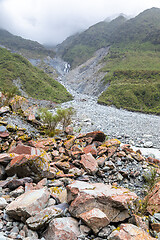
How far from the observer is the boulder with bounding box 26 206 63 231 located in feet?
11.9

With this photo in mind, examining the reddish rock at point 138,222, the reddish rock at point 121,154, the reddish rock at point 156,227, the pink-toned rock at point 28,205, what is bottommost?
the reddish rock at point 121,154

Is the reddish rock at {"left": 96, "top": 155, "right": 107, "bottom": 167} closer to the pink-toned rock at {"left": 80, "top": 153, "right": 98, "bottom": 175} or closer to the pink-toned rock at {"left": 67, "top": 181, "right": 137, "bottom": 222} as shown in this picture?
the pink-toned rock at {"left": 80, "top": 153, "right": 98, "bottom": 175}

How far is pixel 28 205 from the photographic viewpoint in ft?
12.9

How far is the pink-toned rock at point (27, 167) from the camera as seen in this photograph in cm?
589

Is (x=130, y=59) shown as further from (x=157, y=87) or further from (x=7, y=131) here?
(x=7, y=131)

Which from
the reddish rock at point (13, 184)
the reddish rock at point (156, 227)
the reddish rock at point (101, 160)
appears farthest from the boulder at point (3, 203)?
the reddish rock at point (101, 160)

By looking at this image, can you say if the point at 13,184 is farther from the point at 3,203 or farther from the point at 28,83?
the point at 28,83

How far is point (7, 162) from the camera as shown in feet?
20.8

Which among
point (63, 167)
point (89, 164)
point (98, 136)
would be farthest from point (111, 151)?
point (63, 167)

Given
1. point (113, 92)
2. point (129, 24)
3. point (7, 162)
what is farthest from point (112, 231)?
point (129, 24)

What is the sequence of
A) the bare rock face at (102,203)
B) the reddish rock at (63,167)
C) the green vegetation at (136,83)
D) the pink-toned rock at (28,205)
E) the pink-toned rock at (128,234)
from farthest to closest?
1. the green vegetation at (136,83)
2. the reddish rock at (63,167)
3. the bare rock face at (102,203)
4. the pink-toned rock at (28,205)
5. the pink-toned rock at (128,234)

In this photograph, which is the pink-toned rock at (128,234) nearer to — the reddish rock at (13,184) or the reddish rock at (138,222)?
the reddish rock at (138,222)

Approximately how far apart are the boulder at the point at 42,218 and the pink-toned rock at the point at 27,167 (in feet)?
7.28

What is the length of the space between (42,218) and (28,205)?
20.8 inches
